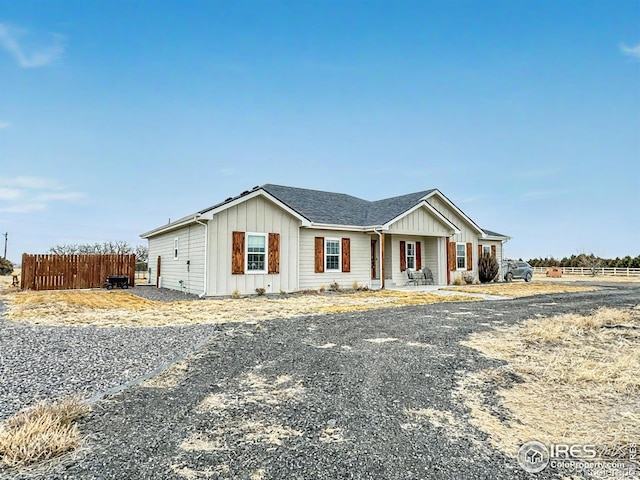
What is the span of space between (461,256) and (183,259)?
14710 millimetres

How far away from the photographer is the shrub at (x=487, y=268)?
21.5 meters

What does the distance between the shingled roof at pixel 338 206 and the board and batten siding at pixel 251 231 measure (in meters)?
1.47

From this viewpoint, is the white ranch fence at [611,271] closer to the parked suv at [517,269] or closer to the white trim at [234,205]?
the parked suv at [517,269]

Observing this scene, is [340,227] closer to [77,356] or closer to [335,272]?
[335,272]

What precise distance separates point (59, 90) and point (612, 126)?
23862 mm

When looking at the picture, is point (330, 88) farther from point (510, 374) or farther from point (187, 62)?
point (510, 374)

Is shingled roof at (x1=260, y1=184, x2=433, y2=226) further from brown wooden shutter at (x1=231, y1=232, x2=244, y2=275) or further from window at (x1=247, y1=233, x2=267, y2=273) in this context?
brown wooden shutter at (x1=231, y1=232, x2=244, y2=275)

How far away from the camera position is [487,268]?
2155 centimetres

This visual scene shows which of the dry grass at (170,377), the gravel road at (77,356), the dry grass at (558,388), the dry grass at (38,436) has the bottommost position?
the dry grass at (558,388)

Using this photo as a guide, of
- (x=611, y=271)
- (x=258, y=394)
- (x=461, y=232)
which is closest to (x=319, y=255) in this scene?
(x=461, y=232)

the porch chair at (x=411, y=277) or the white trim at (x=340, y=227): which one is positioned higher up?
the white trim at (x=340, y=227)

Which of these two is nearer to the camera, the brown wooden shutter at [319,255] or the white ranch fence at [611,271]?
the brown wooden shutter at [319,255]

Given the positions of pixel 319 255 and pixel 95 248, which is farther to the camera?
pixel 95 248

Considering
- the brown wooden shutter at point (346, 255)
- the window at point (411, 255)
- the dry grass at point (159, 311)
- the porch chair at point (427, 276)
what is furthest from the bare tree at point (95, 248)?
the porch chair at point (427, 276)
